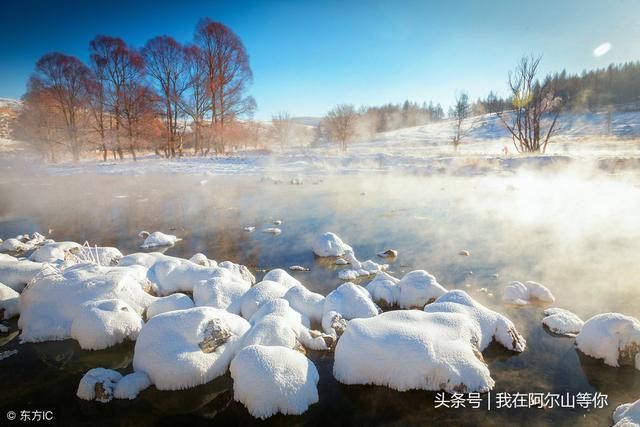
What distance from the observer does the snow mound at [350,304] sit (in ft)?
16.0

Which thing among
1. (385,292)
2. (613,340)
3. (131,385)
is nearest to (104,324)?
(131,385)

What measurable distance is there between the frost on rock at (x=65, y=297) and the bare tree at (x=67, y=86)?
27505 mm

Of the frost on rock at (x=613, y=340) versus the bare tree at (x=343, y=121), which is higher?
the bare tree at (x=343, y=121)

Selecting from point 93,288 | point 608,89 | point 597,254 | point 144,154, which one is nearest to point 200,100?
point 144,154

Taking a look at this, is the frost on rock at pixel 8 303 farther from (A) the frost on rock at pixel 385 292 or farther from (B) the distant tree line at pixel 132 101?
(B) the distant tree line at pixel 132 101

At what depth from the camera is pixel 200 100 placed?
2895 cm

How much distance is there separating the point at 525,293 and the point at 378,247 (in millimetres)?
3485

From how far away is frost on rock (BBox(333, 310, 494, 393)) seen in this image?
3646mm

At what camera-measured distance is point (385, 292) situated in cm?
556

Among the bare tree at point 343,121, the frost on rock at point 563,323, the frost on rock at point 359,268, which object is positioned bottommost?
the frost on rock at point 563,323

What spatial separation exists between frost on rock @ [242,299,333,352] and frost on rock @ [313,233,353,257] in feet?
9.86

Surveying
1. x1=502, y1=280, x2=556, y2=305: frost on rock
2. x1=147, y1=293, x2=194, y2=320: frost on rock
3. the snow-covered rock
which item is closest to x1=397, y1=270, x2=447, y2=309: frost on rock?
x1=502, y1=280, x2=556, y2=305: frost on rock

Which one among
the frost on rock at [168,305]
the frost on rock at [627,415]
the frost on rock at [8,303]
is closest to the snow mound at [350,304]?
the frost on rock at [168,305]

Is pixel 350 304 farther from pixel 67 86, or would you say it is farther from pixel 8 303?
pixel 67 86
